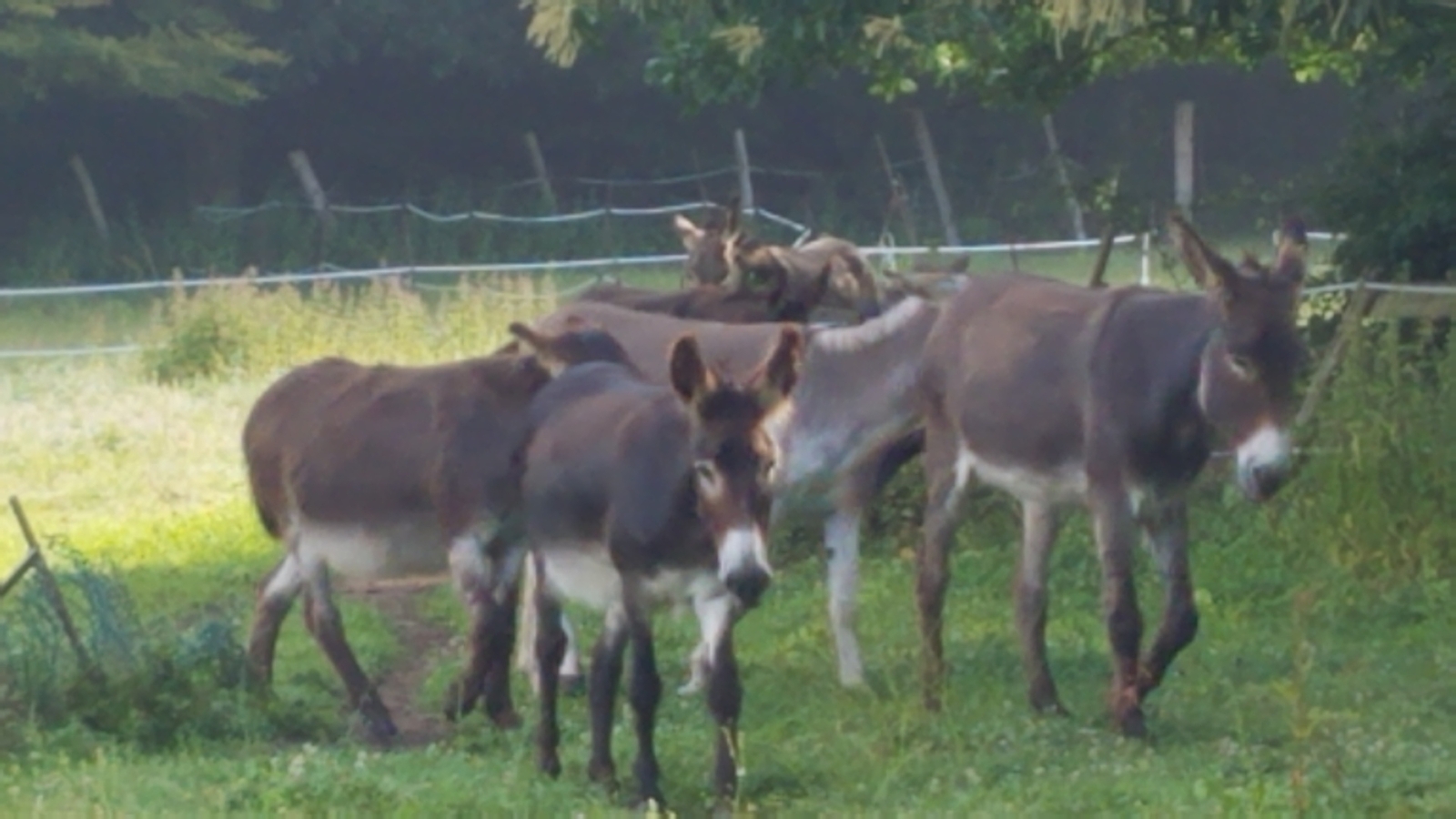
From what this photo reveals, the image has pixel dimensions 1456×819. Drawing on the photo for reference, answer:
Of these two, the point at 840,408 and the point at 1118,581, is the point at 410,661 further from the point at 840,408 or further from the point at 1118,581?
the point at 1118,581

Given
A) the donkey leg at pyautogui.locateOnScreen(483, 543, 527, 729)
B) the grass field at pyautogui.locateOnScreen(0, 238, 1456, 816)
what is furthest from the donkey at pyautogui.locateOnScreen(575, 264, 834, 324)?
the donkey leg at pyautogui.locateOnScreen(483, 543, 527, 729)

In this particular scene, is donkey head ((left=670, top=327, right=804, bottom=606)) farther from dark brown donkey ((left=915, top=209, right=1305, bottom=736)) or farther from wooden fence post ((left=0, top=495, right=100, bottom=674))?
wooden fence post ((left=0, top=495, right=100, bottom=674))

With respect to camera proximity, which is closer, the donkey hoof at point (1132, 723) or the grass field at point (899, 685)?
the grass field at point (899, 685)

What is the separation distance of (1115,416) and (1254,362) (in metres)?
0.72

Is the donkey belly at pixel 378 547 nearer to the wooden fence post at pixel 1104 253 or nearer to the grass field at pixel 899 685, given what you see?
the grass field at pixel 899 685

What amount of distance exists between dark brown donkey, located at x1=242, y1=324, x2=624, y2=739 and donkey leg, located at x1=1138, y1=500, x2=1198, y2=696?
6.99 feet

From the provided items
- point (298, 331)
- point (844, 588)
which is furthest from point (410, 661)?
point (298, 331)

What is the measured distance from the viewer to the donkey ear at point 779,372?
8.01 m

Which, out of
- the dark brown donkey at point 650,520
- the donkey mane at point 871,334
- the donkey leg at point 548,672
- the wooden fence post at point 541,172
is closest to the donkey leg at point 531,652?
the donkey mane at point 871,334

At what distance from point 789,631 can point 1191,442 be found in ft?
10.5

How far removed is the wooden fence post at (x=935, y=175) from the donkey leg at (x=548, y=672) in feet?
89.5

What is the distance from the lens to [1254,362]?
9078 millimetres

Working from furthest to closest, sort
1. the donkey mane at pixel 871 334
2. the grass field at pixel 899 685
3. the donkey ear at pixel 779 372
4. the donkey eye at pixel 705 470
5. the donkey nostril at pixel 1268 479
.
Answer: the donkey mane at pixel 871 334
the donkey nostril at pixel 1268 479
the grass field at pixel 899 685
the donkey ear at pixel 779 372
the donkey eye at pixel 705 470

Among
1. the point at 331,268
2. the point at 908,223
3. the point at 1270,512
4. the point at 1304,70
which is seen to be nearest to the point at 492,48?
the point at 331,268
